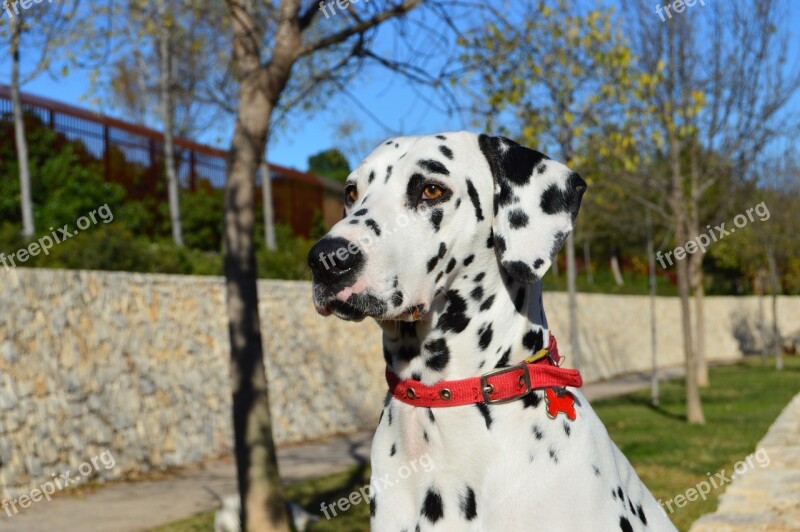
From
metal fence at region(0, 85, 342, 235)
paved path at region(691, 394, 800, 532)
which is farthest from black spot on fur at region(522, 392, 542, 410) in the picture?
metal fence at region(0, 85, 342, 235)

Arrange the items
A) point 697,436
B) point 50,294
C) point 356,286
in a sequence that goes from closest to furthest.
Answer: point 356,286
point 50,294
point 697,436

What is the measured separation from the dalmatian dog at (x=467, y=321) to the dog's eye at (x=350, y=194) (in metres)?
0.05

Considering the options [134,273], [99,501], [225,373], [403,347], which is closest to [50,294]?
[134,273]

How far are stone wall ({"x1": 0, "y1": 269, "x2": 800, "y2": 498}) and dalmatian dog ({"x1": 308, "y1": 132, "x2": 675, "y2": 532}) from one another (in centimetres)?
705

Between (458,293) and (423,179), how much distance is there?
0.37 meters

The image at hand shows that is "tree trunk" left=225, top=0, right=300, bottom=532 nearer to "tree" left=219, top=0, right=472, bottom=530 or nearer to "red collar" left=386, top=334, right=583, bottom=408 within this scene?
"tree" left=219, top=0, right=472, bottom=530

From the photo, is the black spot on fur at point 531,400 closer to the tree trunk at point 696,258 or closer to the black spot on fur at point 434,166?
the black spot on fur at point 434,166

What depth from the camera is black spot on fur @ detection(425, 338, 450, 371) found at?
2791 mm

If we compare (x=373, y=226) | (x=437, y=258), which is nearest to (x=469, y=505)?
(x=437, y=258)

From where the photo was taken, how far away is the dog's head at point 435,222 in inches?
102

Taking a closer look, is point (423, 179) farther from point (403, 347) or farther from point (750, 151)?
point (750, 151)

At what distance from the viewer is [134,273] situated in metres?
11.2

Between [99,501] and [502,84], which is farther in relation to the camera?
[99,501]

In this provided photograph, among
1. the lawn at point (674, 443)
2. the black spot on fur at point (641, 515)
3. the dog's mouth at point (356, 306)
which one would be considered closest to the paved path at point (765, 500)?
the lawn at point (674, 443)
